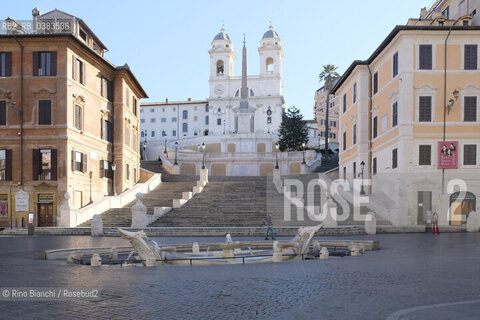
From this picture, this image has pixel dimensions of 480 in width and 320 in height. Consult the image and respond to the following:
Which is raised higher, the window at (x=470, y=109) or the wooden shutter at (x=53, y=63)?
the wooden shutter at (x=53, y=63)

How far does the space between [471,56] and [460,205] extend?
9906 millimetres

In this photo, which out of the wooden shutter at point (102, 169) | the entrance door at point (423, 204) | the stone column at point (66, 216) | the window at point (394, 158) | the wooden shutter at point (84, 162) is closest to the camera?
the stone column at point (66, 216)

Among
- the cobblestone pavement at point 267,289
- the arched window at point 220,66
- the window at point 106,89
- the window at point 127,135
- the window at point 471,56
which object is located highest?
the arched window at point 220,66

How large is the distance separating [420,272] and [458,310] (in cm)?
465

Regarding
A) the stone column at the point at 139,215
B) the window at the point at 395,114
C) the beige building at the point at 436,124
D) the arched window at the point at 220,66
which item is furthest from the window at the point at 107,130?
the arched window at the point at 220,66

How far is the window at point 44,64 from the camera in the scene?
3359cm

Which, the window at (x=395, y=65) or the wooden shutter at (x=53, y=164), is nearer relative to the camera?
the wooden shutter at (x=53, y=164)

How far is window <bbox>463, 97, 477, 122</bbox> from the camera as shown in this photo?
1259 inches

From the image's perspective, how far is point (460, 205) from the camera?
3181 centimetres

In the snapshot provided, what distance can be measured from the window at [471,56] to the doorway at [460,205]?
8.36 meters

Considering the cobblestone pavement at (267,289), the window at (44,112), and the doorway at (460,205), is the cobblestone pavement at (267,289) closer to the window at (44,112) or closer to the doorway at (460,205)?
the doorway at (460,205)

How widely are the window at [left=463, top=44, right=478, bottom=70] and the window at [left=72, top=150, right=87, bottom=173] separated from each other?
27.2m

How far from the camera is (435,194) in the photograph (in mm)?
31828

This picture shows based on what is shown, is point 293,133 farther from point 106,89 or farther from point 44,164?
point 44,164
